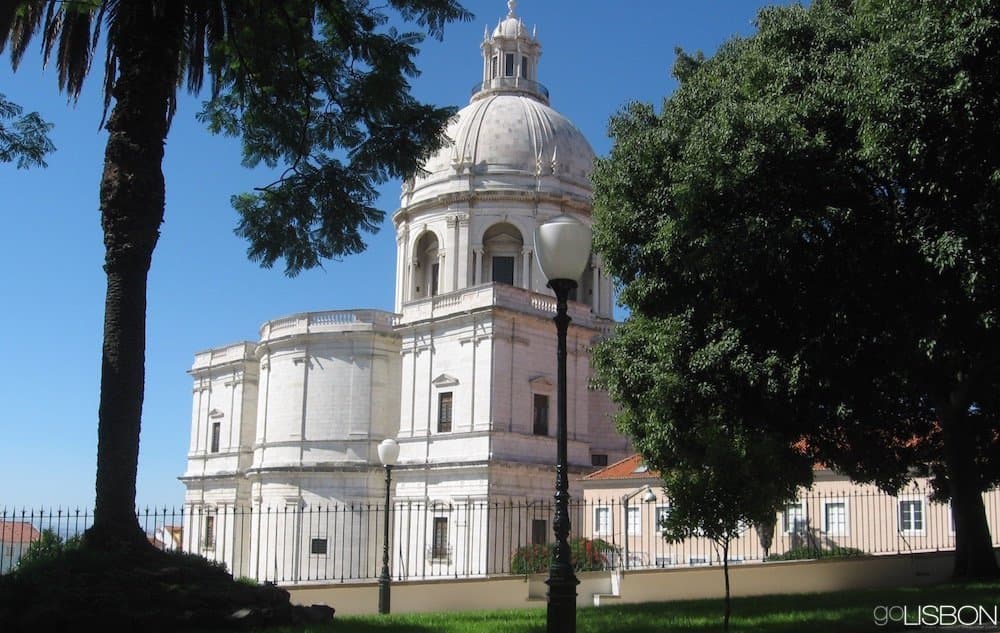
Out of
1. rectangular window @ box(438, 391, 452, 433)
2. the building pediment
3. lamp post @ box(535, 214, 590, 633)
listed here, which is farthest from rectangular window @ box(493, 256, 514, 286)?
lamp post @ box(535, 214, 590, 633)

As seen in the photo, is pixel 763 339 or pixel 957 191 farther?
pixel 763 339

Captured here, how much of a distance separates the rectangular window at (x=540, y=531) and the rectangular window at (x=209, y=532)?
18193mm

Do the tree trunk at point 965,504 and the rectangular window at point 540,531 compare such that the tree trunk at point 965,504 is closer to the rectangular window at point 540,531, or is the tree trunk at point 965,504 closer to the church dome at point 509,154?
the rectangular window at point 540,531

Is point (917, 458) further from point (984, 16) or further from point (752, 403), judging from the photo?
point (984, 16)

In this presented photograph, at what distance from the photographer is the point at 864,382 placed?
17.4m

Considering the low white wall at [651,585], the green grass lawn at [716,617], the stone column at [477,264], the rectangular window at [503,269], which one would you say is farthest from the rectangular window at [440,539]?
the green grass lawn at [716,617]

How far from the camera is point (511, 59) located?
5484 centimetres

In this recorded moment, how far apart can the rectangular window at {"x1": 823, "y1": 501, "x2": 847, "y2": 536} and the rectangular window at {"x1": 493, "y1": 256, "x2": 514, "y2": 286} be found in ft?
68.6

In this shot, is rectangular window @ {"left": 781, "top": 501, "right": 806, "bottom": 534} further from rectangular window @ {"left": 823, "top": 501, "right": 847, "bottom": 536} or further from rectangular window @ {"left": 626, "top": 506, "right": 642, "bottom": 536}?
rectangular window @ {"left": 626, "top": 506, "right": 642, "bottom": 536}

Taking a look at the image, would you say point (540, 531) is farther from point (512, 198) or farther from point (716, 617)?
point (716, 617)

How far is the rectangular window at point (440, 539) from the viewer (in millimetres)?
39188

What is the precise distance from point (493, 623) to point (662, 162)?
8.83 meters

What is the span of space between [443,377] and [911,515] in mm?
18714

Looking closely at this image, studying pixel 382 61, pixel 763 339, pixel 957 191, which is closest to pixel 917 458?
pixel 763 339
